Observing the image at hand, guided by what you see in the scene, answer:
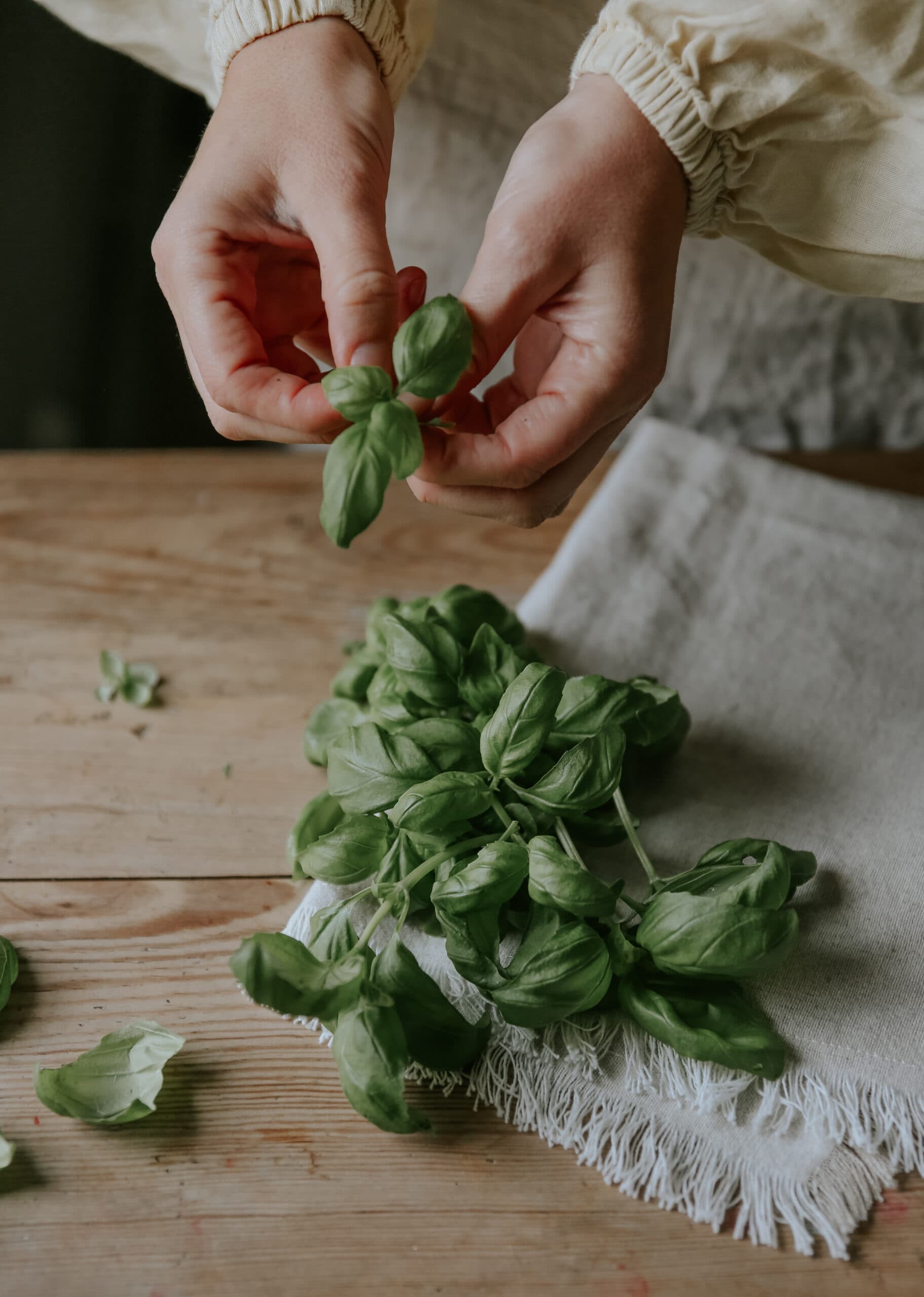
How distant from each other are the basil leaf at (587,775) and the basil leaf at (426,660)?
0.29ft

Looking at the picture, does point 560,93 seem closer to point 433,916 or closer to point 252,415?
point 252,415

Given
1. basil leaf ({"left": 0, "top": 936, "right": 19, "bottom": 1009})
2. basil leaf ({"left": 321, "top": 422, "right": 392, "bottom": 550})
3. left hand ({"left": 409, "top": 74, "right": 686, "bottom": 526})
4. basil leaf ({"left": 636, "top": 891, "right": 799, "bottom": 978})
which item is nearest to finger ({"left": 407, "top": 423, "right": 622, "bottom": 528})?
left hand ({"left": 409, "top": 74, "right": 686, "bottom": 526})

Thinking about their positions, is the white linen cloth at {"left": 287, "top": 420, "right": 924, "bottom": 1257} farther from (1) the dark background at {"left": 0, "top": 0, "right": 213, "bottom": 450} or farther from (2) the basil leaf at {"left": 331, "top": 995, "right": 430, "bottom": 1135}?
(1) the dark background at {"left": 0, "top": 0, "right": 213, "bottom": 450}

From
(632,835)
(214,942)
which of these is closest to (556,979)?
(632,835)

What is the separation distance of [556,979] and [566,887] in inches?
1.7

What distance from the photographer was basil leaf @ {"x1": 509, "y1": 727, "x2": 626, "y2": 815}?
1.80 ft

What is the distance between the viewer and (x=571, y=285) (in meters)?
0.56

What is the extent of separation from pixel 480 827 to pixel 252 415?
0.79 feet

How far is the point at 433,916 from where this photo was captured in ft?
1.94

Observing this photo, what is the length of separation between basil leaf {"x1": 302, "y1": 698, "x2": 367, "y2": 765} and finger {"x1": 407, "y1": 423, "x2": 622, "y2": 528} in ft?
0.53

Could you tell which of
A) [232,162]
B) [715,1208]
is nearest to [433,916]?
[715,1208]

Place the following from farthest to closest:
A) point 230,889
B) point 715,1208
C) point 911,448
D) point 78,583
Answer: point 911,448 < point 78,583 < point 230,889 < point 715,1208

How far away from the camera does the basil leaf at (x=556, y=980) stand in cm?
51

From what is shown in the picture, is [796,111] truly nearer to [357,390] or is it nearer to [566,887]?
[357,390]
